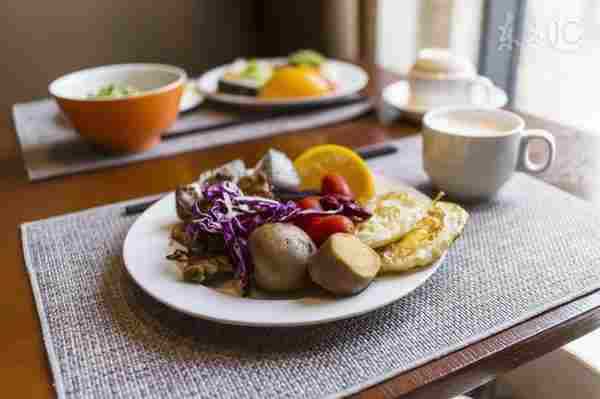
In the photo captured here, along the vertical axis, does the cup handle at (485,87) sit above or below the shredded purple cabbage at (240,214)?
above

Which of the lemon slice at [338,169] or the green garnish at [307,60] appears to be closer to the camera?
the lemon slice at [338,169]

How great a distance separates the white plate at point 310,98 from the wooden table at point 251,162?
0.20 ft

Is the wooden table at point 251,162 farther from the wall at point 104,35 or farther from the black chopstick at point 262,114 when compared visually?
the wall at point 104,35

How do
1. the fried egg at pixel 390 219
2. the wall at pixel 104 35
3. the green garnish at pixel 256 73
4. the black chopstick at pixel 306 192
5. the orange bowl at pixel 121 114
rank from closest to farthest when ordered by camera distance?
the fried egg at pixel 390 219 → the black chopstick at pixel 306 192 → the orange bowl at pixel 121 114 → the green garnish at pixel 256 73 → the wall at pixel 104 35

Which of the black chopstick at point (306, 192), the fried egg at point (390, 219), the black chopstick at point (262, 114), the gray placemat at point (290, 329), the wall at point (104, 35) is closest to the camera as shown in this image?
the gray placemat at point (290, 329)

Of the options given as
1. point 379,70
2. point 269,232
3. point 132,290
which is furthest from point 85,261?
point 379,70

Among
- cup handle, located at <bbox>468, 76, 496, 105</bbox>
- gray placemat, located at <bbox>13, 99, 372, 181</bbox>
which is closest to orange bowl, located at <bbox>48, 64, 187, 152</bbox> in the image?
gray placemat, located at <bbox>13, 99, 372, 181</bbox>

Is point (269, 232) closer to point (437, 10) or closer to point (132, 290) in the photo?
point (132, 290)

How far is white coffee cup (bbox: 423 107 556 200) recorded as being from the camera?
0.73 meters

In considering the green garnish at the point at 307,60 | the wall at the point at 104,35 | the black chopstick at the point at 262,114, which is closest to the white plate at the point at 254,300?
the black chopstick at the point at 262,114

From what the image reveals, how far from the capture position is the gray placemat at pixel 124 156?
99cm

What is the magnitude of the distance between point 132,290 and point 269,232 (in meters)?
Result: 0.17

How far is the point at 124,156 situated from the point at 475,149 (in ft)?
1.98

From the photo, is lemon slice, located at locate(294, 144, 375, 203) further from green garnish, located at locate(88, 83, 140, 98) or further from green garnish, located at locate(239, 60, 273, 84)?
green garnish, located at locate(239, 60, 273, 84)
